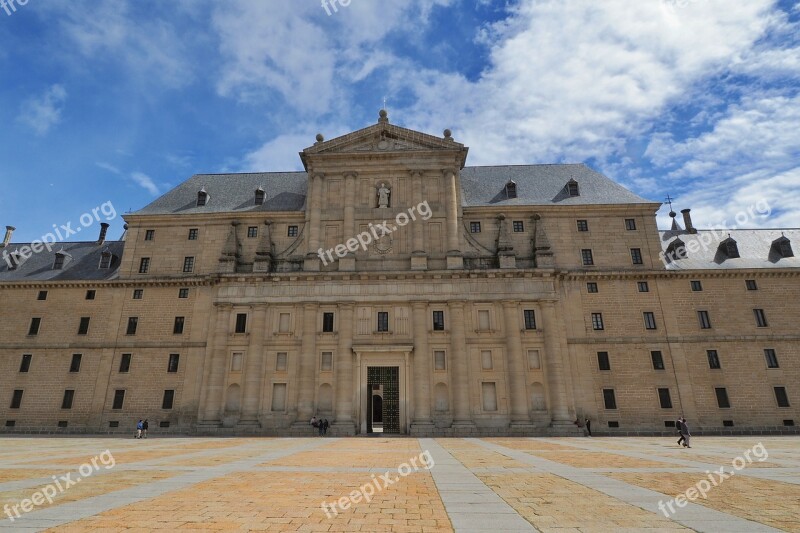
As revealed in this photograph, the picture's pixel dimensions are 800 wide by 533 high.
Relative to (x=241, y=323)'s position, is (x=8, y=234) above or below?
above

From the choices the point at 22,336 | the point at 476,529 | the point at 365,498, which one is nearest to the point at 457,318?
the point at 365,498

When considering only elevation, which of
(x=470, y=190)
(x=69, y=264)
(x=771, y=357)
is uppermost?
(x=470, y=190)

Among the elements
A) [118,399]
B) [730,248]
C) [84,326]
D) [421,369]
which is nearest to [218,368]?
[118,399]

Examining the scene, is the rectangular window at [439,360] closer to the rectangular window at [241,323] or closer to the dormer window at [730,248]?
the rectangular window at [241,323]

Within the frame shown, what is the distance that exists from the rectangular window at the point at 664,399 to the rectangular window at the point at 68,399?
5030 centimetres

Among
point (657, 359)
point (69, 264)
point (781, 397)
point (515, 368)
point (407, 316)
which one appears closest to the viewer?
point (515, 368)

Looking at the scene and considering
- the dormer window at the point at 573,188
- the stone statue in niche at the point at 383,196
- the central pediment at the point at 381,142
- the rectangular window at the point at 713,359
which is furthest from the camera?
the dormer window at the point at 573,188

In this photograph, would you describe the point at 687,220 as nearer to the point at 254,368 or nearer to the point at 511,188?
the point at 511,188

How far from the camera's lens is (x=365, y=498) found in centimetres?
920

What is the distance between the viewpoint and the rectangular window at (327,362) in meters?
35.9

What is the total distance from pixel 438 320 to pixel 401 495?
2726 centimetres

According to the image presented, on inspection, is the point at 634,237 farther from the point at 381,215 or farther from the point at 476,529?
the point at 476,529

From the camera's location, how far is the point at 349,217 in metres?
40.2

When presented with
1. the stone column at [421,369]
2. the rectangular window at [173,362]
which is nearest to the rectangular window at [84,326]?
the rectangular window at [173,362]
